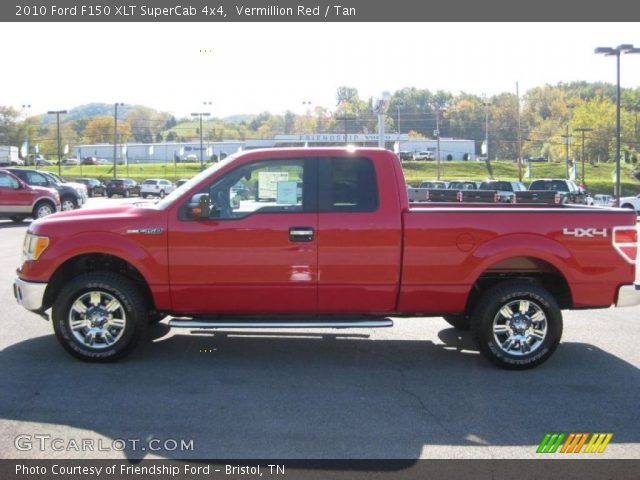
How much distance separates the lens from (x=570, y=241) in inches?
239

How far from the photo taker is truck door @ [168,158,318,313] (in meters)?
5.99

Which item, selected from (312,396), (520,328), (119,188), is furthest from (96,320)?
(119,188)

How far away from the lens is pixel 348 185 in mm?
6160

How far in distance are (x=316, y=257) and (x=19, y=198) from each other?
1856cm

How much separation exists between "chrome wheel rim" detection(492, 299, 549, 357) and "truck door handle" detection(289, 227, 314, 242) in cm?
193

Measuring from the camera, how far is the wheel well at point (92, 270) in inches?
247

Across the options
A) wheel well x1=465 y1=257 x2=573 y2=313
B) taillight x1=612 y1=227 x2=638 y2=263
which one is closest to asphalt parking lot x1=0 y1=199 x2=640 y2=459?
wheel well x1=465 y1=257 x2=573 y2=313

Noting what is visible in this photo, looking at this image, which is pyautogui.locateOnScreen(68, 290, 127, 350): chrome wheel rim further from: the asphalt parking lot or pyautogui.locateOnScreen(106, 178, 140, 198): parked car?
pyautogui.locateOnScreen(106, 178, 140, 198): parked car

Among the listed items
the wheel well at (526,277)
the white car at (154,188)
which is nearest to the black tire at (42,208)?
the wheel well at (526,277)

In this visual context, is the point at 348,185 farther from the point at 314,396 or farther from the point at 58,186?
the point at 58,186

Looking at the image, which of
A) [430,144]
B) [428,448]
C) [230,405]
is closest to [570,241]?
[428,448]

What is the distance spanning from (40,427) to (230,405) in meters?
1.39

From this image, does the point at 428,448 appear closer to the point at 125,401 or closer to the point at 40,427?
the point at 125,401

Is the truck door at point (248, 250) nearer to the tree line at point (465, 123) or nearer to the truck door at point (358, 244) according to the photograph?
the truck door at point (358, 244)
